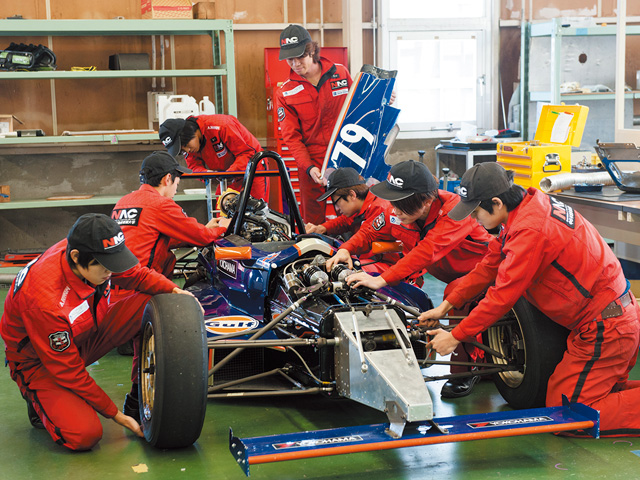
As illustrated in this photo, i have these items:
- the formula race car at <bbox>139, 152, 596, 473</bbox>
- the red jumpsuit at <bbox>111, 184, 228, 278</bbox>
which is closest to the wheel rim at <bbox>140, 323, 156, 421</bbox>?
the formula race car at <bbox>139, 152, 596, 473</bbox>

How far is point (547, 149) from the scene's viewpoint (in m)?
5.90

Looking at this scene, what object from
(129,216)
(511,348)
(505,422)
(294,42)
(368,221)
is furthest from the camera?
(294,42)

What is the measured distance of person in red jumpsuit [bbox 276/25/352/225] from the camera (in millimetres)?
6672

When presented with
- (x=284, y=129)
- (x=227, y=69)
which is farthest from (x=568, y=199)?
(x=227, y=69)

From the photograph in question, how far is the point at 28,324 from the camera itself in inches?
135

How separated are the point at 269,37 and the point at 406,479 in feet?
23.2

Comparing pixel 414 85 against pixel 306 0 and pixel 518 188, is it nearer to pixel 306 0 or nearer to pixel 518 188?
pixel 306 0

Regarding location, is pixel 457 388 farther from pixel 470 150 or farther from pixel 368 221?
pixel 470 150

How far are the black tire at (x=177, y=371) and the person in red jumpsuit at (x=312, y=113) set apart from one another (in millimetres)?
3222

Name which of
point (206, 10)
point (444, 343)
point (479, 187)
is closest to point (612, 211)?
point (479, 187)

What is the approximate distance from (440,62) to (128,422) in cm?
750

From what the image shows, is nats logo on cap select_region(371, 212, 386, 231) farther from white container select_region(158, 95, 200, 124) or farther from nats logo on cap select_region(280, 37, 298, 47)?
white container select_region(158, 95, 200, 124)

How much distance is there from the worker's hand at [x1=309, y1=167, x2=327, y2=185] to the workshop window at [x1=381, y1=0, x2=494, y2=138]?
3462mm

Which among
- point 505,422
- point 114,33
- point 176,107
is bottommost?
point 505,422
